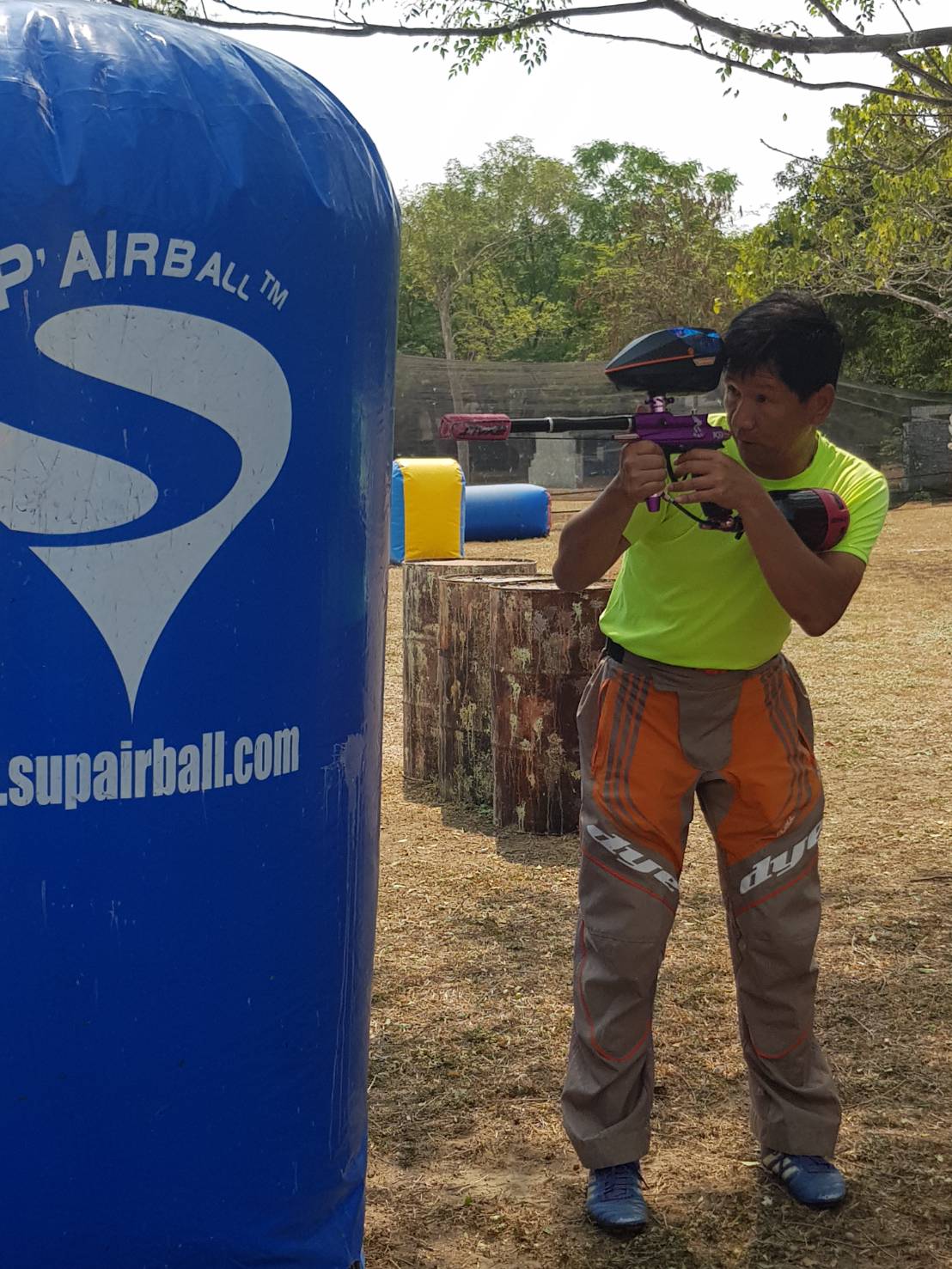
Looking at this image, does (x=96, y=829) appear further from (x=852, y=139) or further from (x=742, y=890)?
(x=852, y=139)

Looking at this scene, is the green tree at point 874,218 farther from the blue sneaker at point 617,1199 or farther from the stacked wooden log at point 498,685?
the blue sneaker at point 617,1199

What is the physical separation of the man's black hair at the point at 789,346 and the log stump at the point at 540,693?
243 centimetres

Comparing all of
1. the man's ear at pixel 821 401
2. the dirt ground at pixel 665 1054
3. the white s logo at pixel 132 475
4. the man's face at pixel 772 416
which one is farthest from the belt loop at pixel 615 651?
the dirt ground at pixel 665 1054

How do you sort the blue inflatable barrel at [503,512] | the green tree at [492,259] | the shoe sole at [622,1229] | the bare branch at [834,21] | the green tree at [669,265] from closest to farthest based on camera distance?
the shoe sole at [622,1229], the bare branch at [834,21], the blue inflatable barrel at [503,512], the green tree at [669,265], the green tree at [492,259]

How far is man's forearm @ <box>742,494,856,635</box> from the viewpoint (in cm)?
242

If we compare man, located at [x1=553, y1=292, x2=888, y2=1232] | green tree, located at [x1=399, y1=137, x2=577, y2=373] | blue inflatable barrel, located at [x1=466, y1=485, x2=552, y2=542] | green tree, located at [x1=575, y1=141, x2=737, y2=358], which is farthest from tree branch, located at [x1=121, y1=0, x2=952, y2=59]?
green tree, located at [x1=399, y1=137, x2=577, y2=373]

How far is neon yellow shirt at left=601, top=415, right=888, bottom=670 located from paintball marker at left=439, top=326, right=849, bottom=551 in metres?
0.06

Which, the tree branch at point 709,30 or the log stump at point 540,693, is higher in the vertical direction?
the tree branch at point 709,30

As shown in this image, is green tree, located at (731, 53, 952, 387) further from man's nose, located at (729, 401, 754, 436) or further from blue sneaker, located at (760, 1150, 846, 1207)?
blue sneaker, located at (760, 1150, 846, 1207)

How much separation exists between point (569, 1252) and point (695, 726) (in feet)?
3.21

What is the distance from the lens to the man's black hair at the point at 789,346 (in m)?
2.54

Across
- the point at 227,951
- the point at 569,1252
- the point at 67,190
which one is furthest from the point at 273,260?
the point at 569,1252

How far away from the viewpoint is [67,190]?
1.80 m

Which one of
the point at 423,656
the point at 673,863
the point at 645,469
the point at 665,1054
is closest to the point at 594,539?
the point at 645,469
